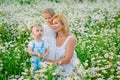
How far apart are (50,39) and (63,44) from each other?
187mm

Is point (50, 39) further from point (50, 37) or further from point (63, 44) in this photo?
point (63, 44)

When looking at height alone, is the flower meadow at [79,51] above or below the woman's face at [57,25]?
below

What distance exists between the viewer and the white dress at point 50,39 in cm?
486

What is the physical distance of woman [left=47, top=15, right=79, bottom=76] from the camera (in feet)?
15.4

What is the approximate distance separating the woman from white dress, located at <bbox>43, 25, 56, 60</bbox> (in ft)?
0.15

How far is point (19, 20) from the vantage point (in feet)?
32.9

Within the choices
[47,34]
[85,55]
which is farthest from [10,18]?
[47,34]

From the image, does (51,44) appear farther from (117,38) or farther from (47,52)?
(117,38)

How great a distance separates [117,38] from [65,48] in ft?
8.56

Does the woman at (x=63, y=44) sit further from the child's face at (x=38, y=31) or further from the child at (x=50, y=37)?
the child's face at (x=38, y=31)

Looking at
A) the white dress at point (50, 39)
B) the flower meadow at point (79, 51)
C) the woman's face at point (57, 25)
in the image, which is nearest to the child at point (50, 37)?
the white dress at point (50, 39)

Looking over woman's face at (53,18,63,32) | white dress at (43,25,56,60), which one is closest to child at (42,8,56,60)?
white dress at (43,25,56,60)

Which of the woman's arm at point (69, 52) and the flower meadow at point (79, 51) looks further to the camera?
the woman's arm at point (69, 52)

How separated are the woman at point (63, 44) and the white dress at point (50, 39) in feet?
0.15
